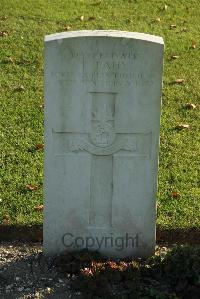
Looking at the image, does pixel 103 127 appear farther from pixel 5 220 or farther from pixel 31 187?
pixel 31 187

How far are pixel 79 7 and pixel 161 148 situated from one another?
576 centimetres

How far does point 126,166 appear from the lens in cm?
547

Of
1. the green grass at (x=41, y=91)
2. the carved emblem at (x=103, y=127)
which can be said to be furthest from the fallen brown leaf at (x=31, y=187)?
the carved emblem at (x=103, y=127)

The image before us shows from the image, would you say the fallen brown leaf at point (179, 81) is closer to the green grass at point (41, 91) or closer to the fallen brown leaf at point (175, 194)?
the green grass at point (41, 91)

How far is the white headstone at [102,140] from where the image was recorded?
16.9ft

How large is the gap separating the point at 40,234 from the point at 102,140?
1.29 meters

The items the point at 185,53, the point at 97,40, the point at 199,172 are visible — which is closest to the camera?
the point at 97,40

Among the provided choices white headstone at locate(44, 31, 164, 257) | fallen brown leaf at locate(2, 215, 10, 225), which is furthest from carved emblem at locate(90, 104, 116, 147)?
fallen brown leaf at locate(2, 215, 10, 225)

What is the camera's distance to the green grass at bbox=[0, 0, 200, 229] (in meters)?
6.74

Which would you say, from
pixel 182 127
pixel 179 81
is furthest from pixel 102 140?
pixel 179 81

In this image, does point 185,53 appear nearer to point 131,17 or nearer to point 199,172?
point 131,17

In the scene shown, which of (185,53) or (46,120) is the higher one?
(185,53)

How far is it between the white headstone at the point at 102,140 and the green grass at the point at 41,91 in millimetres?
805

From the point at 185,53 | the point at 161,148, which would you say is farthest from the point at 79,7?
the point at 161,148
